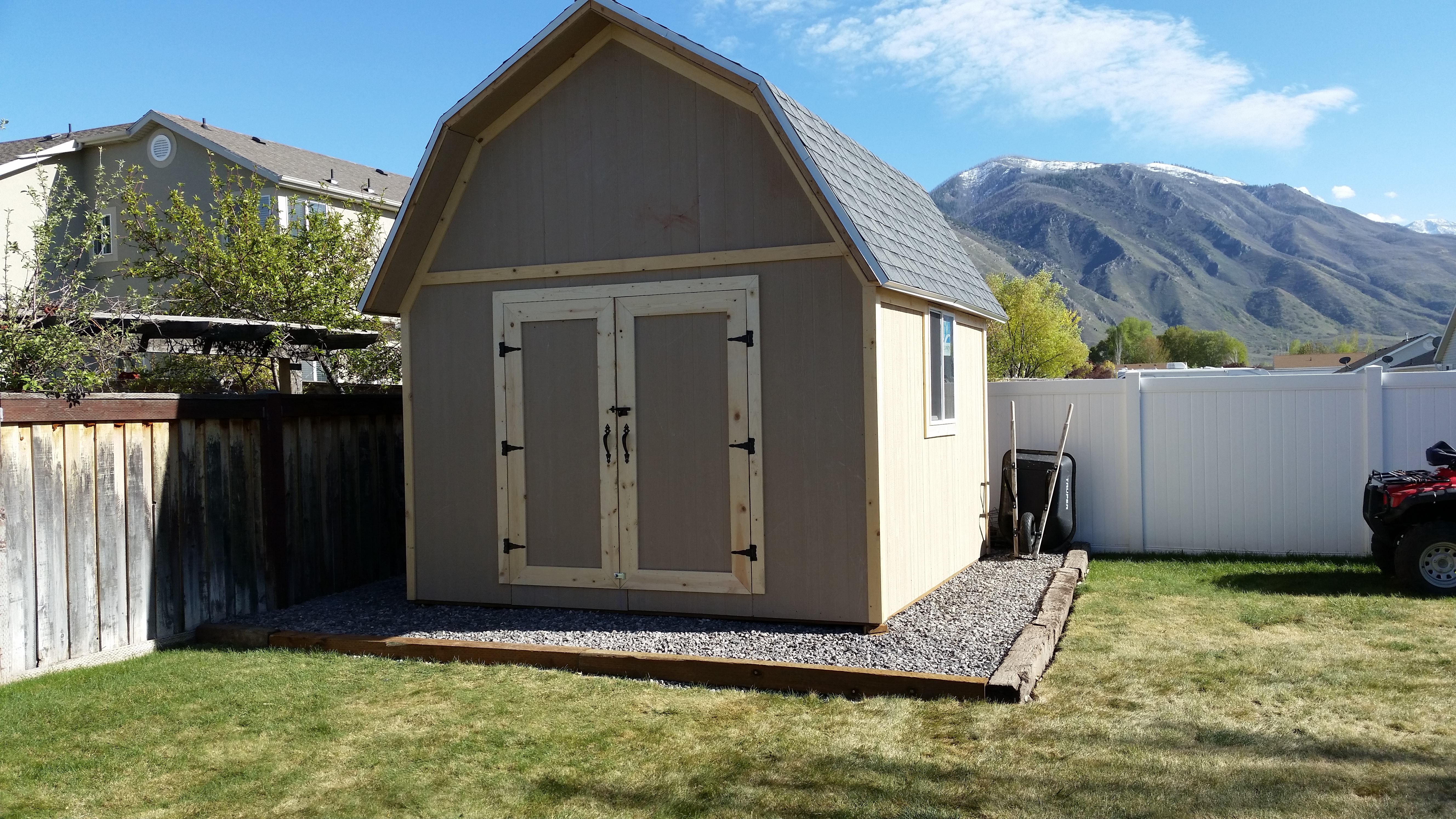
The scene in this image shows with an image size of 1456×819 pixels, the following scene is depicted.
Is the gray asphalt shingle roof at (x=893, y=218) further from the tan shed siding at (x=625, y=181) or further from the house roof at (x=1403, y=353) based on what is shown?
the house roof at (x=1403, y=353)

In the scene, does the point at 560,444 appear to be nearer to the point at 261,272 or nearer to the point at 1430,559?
the point at 261,272

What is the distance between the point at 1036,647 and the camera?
20.3 ft

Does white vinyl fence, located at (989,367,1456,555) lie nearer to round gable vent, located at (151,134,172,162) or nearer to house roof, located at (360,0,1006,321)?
house roof, located at (360,0,1006,321)

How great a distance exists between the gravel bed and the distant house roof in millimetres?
15421

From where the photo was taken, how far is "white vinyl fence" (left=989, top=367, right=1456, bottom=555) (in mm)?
9867

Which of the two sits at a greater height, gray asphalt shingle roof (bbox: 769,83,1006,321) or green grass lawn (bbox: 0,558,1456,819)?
gray asphalt shingle roof (bbox: 769,83,1006,321)

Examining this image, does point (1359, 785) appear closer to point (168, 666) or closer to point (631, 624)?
point (631, 624)

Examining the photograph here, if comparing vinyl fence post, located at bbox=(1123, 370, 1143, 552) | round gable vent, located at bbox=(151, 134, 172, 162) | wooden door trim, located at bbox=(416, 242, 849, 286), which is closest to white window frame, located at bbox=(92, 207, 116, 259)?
round gable vent, located at bbox=(151, 134, 172, 162)

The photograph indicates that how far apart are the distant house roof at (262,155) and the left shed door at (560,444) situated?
15237 millimetres

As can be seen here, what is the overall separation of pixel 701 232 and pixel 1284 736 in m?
4.65

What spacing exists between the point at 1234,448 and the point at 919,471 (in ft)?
14.1

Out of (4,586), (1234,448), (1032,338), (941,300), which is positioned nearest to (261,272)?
(4,586)

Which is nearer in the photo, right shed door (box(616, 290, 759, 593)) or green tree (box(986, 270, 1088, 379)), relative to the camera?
right shed door (box(616, 290, 759, 593))

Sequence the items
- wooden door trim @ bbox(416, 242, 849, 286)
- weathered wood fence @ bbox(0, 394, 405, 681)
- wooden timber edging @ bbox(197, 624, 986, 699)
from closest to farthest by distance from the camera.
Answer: wooden timber edging @ bbox(197, 624, 986, 699) < weathered wood fence @ bbox(0, 394, 405, 681) < wooden door trim @ bbox(416, 242, 849, 286)
